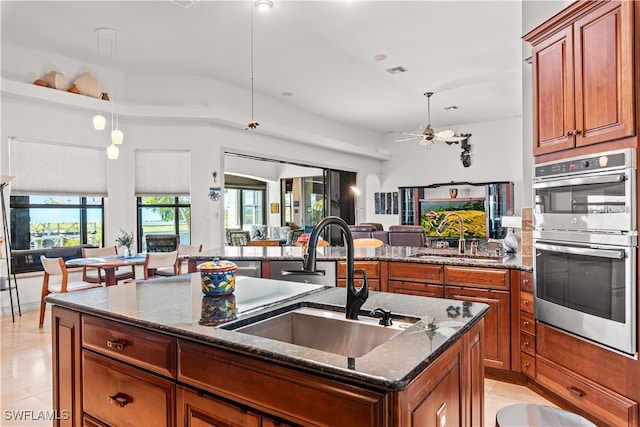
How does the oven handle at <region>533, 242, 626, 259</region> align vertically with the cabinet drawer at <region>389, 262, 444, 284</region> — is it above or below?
above

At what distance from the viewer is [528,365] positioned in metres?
2.73

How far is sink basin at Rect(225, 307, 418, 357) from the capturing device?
54.1 inches

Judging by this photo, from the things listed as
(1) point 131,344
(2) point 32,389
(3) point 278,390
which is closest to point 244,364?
(3) point 278,390

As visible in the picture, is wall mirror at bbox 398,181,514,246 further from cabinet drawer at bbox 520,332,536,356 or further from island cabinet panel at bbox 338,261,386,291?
cabinet drawer at bbox 520,332,536,356

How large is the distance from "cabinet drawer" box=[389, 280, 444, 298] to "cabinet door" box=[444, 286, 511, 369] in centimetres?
26

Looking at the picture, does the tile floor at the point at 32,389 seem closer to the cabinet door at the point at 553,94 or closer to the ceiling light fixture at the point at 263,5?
the cabinet door at the point at 553,94

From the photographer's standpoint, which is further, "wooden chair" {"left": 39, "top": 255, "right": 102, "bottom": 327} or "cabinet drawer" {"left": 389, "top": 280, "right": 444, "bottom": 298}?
"wooden chair" {"left": 39, "top": 255, "right": 102, "bottom": 327}

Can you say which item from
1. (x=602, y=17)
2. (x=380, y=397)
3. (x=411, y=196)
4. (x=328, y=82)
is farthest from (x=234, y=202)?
(x=380, y=397)

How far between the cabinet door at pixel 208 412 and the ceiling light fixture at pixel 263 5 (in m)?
3.74

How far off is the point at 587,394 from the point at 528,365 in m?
0.49

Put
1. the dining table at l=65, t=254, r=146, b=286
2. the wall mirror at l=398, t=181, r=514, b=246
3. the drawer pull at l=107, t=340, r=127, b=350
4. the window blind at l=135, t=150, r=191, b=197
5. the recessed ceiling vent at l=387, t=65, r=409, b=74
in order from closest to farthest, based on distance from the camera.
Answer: the drawer pull at l=107, t=340, r=127, b=350 < the dining table at l=65, t=254, r=146, b=286 < the recessed ceiling vent at l=387, t=65, r=409, b=74 < the window blind at l=135, t=150, r=191, b=197 < the wall mirror at l=398, t=181, r=514, b=246

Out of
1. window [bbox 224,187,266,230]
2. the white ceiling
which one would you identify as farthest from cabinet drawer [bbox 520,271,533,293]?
window [bbox 224,187,266,230]

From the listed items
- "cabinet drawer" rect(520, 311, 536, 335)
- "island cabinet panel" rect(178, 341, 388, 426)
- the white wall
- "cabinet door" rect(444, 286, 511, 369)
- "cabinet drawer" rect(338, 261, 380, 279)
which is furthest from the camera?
the white wall

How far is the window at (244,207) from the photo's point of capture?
11875mm
